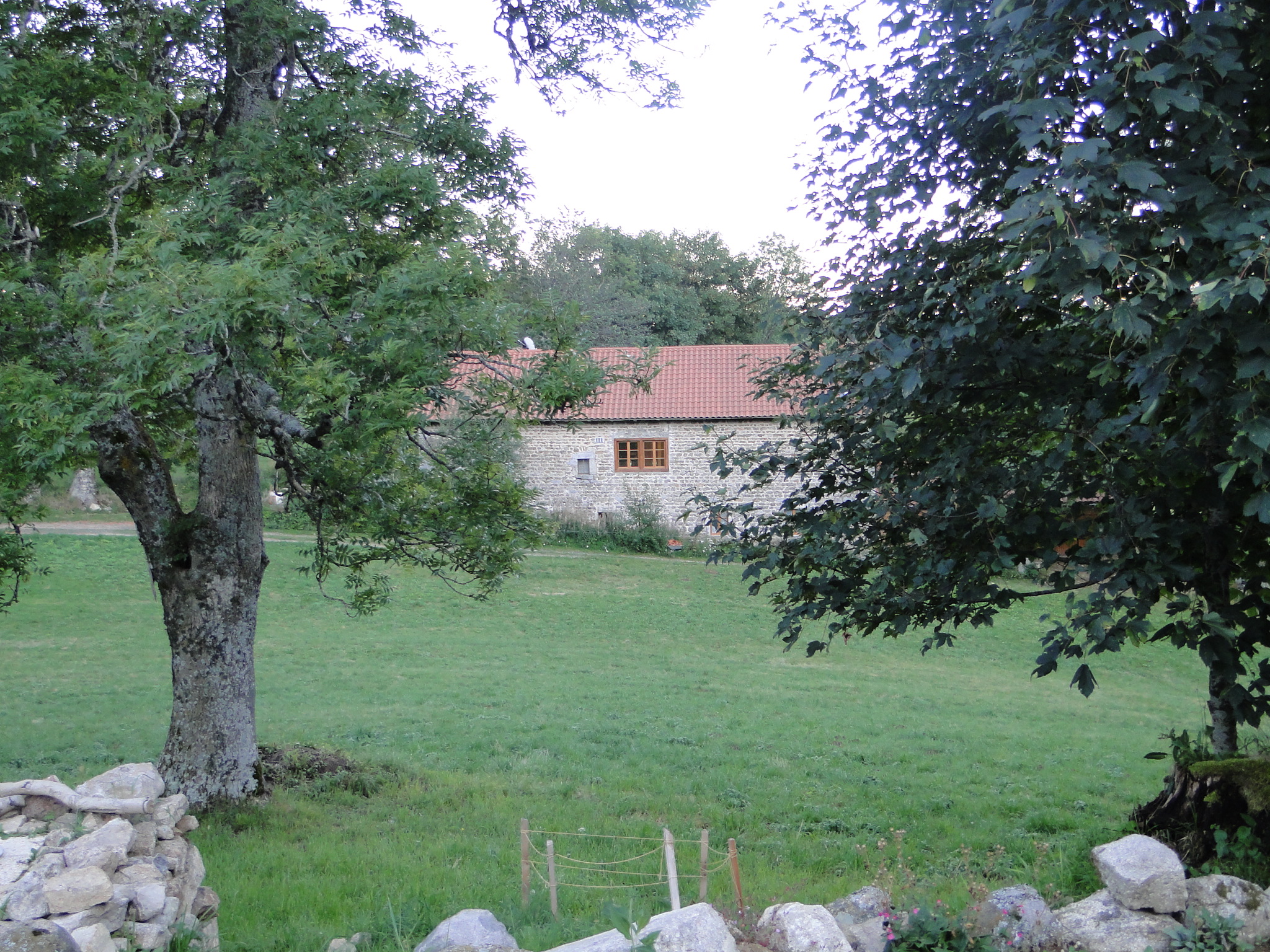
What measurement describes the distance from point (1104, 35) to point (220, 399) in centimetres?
757

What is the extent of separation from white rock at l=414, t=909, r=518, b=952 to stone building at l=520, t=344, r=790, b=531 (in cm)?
2480

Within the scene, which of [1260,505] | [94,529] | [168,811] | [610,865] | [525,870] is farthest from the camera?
[94,529]

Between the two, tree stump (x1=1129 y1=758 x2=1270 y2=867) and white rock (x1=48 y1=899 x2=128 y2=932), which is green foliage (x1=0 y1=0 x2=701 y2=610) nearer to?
white rock (x1=48 y1=899 x2=128 y2=932)

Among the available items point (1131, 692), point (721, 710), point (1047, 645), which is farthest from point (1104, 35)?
point (1131, 692)

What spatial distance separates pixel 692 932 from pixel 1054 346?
397 cm

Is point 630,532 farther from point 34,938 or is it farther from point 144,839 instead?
point 34,938

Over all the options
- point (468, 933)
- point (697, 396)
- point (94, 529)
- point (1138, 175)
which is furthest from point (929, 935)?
point (94, 529)

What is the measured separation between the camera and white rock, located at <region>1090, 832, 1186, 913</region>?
191 inches

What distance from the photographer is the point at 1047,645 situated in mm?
5551

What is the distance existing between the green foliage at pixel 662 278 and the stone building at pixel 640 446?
1117 cm

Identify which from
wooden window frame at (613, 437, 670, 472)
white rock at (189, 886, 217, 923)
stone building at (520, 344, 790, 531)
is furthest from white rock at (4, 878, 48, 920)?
wooden window frame at (613, 437, 670, 472)

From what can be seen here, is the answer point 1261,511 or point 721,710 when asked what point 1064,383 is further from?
point 721,710

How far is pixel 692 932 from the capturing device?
4215mm

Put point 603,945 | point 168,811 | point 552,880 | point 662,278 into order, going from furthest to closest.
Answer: point 662,278
point 552,880
point 168,811
point 603,945
